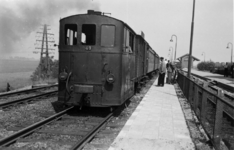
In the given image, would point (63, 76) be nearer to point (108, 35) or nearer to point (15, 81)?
point (108, 35)

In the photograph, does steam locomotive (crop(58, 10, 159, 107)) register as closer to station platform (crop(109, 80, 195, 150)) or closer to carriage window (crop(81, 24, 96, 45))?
carriage window (crop(81, 24, 96, 45))

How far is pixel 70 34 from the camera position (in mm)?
7828

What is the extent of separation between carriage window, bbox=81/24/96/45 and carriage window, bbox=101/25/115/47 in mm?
284

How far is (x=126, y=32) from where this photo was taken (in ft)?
26.4

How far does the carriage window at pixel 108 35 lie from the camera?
7.44m

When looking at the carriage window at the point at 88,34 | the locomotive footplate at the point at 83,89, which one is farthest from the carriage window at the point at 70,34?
the locomotive footplate at the point at 83,89

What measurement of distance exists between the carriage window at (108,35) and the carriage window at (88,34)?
0.28 metres

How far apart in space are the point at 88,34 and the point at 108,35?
647mm

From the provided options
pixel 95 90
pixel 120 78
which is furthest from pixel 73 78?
pixel 120 78

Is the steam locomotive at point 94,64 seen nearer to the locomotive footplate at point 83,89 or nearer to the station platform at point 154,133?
the locomotive footplate at point 83,89

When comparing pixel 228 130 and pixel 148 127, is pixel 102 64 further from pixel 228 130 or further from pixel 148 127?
pixel 228 130

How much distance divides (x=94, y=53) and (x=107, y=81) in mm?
919

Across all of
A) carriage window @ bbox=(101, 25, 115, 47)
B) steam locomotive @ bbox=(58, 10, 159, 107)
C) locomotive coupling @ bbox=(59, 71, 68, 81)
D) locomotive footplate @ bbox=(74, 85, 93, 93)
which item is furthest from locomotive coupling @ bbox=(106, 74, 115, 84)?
locomotive coupling @ bbox=(59, 71, 68, 81)

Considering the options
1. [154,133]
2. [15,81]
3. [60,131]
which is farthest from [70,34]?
[15,81]
